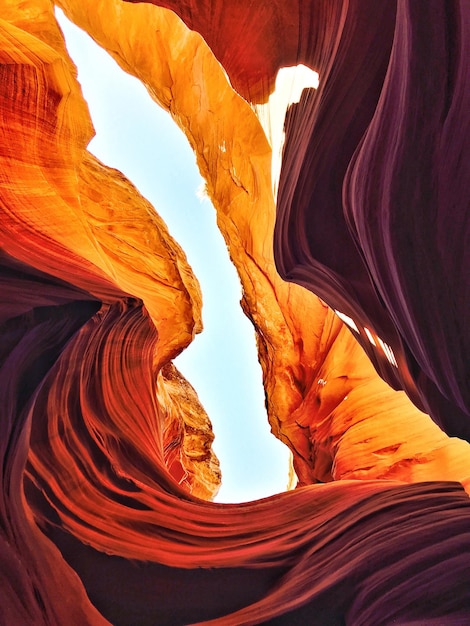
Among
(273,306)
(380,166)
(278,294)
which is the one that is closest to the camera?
(380,166)

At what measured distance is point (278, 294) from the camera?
8492 millimetres

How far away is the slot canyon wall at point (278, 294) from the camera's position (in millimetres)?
2830

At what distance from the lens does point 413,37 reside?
2668 millimetres

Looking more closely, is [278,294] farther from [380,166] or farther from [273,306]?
[380,166]

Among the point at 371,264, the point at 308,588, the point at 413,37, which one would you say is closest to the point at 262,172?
the point at 371,264

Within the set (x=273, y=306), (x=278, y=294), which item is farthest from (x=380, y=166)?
(x=273, y=306)

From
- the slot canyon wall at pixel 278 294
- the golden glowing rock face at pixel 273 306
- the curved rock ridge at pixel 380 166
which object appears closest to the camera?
the curved rock ridge at pixel 380 166

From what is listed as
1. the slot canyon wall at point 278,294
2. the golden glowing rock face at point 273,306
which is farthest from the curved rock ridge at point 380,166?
the golden glowing rock face at point 273,306

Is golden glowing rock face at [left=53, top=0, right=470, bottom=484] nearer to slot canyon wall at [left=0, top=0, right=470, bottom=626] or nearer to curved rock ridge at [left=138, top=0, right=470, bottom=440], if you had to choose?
slot canyon wall at [left=0, top=0, right=470, bottom=626]

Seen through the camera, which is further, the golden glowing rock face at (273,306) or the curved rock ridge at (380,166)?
the golden glowing rock face at (273,306)

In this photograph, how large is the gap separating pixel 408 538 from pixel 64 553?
241cm

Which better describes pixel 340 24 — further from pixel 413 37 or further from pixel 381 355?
pixel 381 355

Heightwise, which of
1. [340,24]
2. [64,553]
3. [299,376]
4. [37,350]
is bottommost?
[64,553]

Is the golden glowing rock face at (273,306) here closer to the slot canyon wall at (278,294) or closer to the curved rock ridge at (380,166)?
the slot canyon wall at (278,294)
